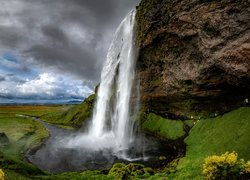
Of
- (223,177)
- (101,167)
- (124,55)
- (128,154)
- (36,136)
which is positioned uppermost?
(124,55)

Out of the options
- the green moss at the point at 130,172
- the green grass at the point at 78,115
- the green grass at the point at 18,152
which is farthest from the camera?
the green grass at the point at 78,115

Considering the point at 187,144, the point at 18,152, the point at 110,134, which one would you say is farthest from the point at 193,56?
the point at 18,152

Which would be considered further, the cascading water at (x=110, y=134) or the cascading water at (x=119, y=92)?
the cascading water at (x=119, y=92)

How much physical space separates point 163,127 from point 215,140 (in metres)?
24.8

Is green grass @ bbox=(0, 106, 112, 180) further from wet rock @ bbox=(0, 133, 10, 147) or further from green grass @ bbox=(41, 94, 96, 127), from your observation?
green grass @ bbox=(41, 94, 96, 127)

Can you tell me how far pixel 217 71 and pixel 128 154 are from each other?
22.1m

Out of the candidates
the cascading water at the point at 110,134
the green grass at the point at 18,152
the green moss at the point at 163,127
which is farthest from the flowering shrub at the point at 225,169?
the green moss at the point at 163,127

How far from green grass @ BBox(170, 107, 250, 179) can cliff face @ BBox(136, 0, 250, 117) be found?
5.18 meters

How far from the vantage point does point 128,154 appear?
52250 millimetres

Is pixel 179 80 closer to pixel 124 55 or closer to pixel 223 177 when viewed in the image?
pixel 124 55

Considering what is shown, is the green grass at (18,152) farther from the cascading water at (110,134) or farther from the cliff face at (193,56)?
the cliff face at (193,56)

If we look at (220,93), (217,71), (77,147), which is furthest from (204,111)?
(77,147)

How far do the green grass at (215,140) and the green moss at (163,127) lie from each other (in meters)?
5.74

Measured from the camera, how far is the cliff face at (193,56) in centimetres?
4850
